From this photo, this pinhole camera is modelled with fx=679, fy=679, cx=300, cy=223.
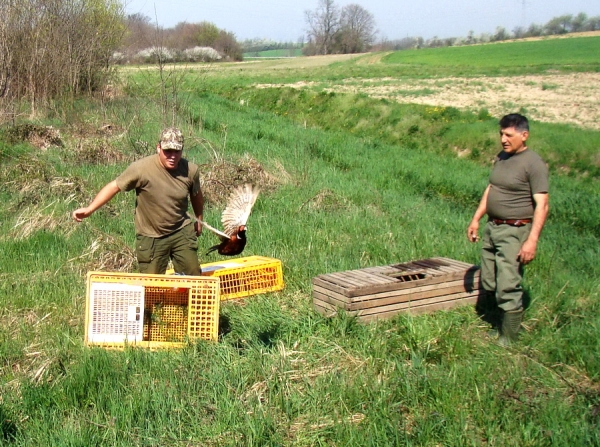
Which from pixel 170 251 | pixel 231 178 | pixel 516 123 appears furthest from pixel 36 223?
pixel 516 123

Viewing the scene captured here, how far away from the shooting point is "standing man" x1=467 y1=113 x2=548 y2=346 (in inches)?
212

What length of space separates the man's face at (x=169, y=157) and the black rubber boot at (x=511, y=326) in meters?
2.95

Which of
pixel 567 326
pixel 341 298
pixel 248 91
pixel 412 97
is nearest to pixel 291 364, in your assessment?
pixel 341 298

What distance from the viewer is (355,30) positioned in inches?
4951

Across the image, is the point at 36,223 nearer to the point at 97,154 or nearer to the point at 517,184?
the point at 97,154

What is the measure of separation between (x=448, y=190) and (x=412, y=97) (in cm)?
1696

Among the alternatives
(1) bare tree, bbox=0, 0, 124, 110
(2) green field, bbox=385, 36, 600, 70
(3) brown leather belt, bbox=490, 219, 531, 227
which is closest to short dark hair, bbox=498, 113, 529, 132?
(3) brown leather belt, bbox=490, 219, 531, 227

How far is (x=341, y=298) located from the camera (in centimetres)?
572

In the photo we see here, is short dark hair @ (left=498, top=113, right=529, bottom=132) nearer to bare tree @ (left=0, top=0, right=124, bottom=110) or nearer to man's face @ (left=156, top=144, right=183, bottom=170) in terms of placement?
man's face @ (left=156, top=144, right=183, bottom=170)

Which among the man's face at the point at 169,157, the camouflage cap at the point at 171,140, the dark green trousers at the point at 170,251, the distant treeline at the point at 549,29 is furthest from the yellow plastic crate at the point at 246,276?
the distant treeline at the point at 549,29

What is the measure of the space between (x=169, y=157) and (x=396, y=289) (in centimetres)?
225

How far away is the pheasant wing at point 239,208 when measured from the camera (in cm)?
566

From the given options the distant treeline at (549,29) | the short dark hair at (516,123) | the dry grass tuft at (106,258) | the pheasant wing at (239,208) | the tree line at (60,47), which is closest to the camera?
the short dark hair at (516,123)

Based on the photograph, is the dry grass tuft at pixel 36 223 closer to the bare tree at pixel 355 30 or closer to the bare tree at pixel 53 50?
the bare tree at pixel 53 50
